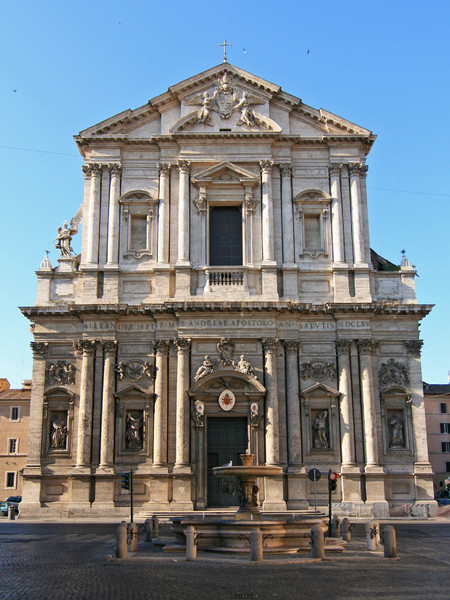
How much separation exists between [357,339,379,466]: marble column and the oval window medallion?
5111 mm

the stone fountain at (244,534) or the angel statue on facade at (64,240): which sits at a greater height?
the angel statue on facade at (64,240)

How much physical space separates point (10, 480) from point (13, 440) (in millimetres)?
2793

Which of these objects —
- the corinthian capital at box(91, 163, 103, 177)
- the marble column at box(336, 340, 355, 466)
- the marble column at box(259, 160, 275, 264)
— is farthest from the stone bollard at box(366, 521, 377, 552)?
the corinthian capital at box(91, 163, 103, 177)

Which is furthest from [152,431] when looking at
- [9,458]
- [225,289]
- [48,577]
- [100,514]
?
[9,458]

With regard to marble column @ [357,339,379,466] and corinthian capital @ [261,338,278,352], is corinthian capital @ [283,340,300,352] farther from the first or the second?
marble column @ [357,339,379,466]

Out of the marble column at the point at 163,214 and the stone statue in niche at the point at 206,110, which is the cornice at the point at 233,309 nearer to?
the marble column at the point at 163,214

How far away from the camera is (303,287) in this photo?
29797mm

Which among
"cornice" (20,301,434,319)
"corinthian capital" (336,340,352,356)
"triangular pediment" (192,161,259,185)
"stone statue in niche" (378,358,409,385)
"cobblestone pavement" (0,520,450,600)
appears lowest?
"cobblestone pavement" (0,520,450,600)

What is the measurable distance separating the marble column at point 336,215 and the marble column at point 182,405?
23.5ft

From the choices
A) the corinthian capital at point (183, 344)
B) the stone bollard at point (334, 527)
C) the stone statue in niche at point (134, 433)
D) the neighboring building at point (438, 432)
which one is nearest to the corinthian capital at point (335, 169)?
the corinthian capital at point (183, 344)

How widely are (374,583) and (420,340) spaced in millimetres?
18071

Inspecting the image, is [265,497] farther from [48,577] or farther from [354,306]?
[48,577]

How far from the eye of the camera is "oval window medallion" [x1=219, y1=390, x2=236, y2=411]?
27859mm

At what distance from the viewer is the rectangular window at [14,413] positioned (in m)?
53.2
